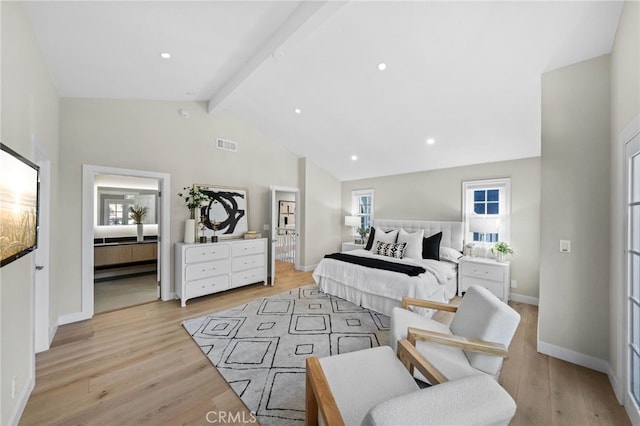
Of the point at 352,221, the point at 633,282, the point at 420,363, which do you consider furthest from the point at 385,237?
the point at 420,363

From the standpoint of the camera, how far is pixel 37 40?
2137 millimetres

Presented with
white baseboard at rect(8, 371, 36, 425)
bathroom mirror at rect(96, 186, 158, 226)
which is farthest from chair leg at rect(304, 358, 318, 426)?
bathroom mirror at rect(96, 186, 158, 226)

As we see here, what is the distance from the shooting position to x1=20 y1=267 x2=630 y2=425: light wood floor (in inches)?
68.7

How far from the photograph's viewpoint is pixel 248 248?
4520 mm

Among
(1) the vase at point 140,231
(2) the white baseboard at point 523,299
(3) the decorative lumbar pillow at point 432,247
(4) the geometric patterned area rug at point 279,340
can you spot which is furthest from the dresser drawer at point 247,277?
(2) the white baseboard at point 523,299

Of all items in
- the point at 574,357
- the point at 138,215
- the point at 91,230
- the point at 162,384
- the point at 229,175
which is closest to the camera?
the point at 162,384

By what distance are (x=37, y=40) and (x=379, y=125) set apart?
150 inches

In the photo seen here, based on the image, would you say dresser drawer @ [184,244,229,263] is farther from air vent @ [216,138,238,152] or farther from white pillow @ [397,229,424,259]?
white pillow @ [397,229,424,259]

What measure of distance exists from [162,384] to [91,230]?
2448mm

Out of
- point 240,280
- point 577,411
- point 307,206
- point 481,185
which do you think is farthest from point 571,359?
point 307,206

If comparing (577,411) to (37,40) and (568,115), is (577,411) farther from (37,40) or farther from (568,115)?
(37,40)

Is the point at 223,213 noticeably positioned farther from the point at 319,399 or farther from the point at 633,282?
the point at 633,282

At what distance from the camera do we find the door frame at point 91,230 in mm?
3270

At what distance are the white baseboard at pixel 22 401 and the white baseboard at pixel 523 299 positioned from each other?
5.54 m
